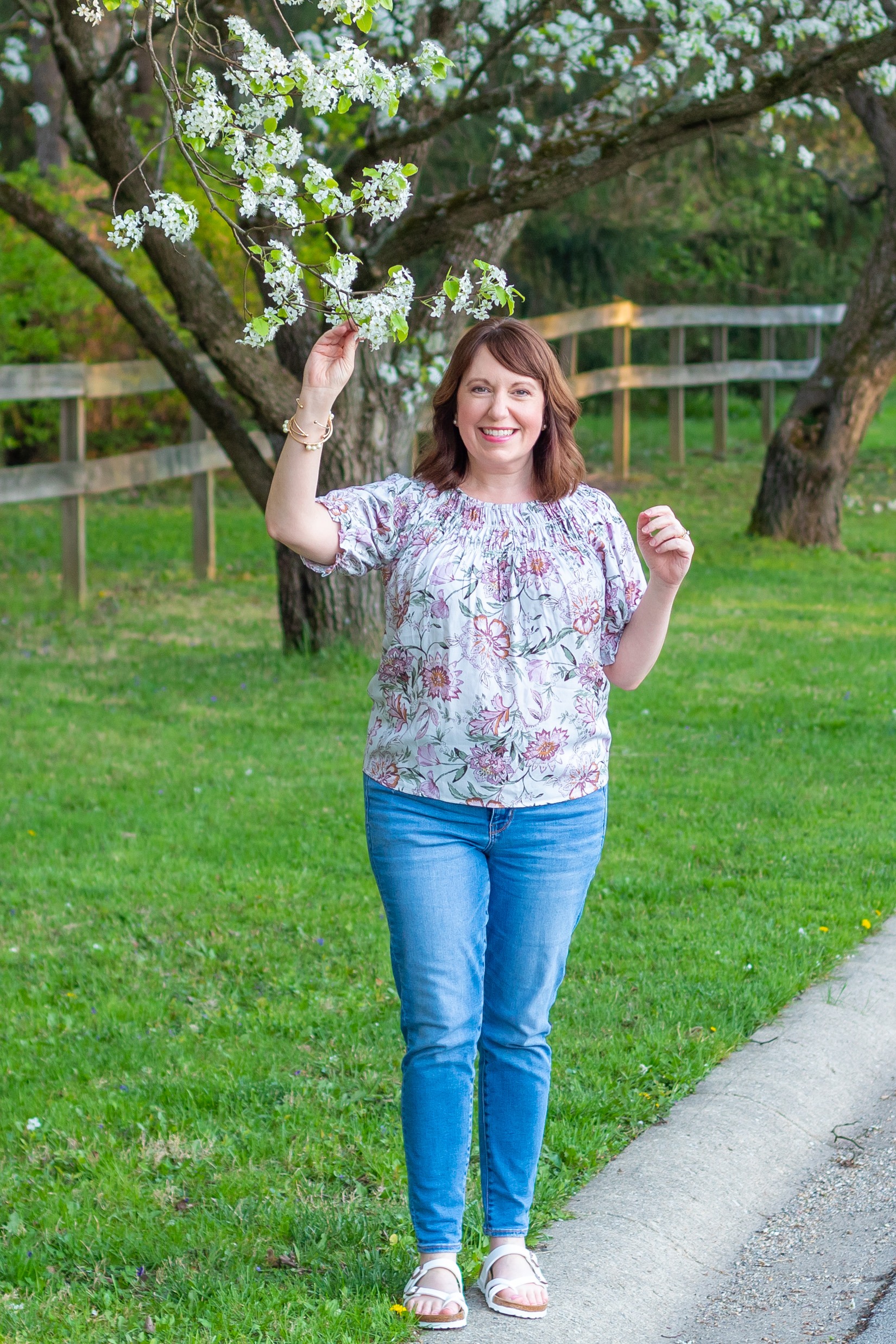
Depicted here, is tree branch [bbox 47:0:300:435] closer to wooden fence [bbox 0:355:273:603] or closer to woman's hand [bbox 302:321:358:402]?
wooden fence [bbox 0:355:273:603]

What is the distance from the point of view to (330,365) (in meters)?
2.64

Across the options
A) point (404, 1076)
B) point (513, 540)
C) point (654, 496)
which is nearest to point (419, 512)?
point (513, 540)

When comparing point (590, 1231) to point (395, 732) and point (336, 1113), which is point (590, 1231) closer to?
point (336, 1113)

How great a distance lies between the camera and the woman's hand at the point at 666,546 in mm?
2752

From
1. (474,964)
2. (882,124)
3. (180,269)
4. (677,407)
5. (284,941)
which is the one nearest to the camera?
(474,964)

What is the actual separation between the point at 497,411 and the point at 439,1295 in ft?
5.19

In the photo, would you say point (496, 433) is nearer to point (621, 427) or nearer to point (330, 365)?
point (330, 365)

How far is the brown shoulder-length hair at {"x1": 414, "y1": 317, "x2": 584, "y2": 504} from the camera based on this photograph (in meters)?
2.81

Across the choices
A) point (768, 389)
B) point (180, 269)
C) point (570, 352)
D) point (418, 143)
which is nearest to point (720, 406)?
point (768, 389)

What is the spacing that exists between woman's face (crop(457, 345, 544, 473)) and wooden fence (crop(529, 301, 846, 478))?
10908 mm

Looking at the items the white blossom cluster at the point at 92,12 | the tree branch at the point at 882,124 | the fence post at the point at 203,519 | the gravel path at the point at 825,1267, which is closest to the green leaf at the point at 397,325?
the white blossom cluster at the point at 92,12

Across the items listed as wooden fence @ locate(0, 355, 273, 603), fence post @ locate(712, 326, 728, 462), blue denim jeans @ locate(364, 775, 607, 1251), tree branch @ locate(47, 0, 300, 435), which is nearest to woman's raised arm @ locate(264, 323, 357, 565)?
blue denim jeans @ locate(364, 775, 607, 1251)

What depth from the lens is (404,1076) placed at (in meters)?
2.80

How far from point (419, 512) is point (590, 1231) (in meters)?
1.47
